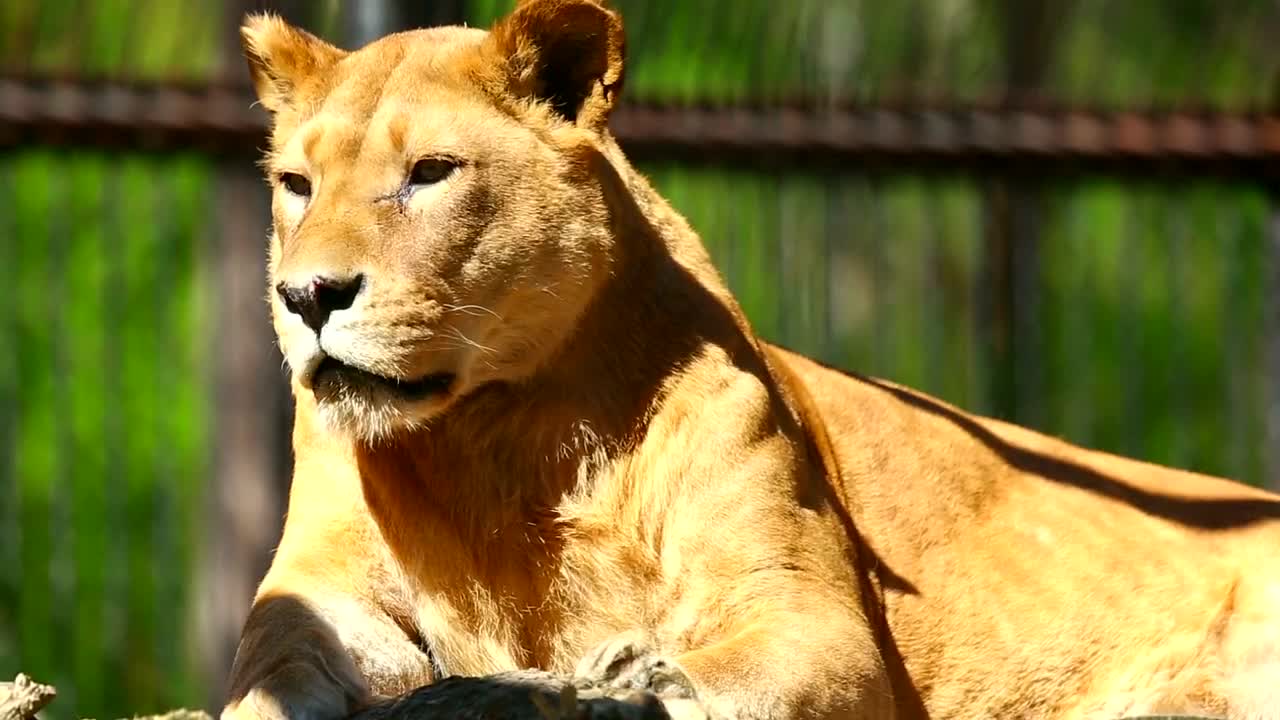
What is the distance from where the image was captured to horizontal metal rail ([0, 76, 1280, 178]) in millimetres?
6203

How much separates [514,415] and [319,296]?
484 millimetres

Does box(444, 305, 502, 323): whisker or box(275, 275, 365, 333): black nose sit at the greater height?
box(275, 275, 365, 333): black nose

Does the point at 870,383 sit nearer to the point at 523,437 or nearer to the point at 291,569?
the point at 523,437

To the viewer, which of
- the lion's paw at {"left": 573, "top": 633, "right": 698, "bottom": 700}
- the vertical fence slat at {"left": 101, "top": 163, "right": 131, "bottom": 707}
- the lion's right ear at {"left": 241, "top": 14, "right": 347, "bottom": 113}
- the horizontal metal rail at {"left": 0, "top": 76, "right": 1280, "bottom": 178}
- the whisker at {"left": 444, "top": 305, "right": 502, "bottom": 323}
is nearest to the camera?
the lion's paw at {"left": 573, "top": 633, "right": 698, "bottom": 700}

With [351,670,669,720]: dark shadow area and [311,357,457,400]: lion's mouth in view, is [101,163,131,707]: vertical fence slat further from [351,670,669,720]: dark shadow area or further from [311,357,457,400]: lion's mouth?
[351,670,669,720]: dark shadow area

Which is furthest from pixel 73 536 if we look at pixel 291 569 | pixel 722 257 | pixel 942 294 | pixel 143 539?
pixel 291 569

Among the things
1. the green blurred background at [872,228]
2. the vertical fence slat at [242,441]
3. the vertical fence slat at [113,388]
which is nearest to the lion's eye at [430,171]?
the green blurred background at [872,228]

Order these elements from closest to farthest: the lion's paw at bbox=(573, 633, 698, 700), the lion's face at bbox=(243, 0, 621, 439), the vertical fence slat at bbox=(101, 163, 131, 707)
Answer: the lion's paw at bbox=(573, 633, 698, 700)
the lion's face at bbox=(243, 0, 621, 439)
the vertical fence slat at bbox=(101, 163, 131, 707)

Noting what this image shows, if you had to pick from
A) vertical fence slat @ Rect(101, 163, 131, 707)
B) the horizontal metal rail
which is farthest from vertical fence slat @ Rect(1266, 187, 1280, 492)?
vertical fence slat @ Rect(101, 163, 131, 707)

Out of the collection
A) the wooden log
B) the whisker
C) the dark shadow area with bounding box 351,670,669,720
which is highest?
the whisker

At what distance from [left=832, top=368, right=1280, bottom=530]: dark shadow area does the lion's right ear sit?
134 cm

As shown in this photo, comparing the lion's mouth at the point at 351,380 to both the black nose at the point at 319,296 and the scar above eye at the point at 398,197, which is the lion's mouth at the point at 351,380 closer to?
the black nose at the point at 319,296

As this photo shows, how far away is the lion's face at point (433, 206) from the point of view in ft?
9.96

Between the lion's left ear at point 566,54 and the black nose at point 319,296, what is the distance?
57 cm
